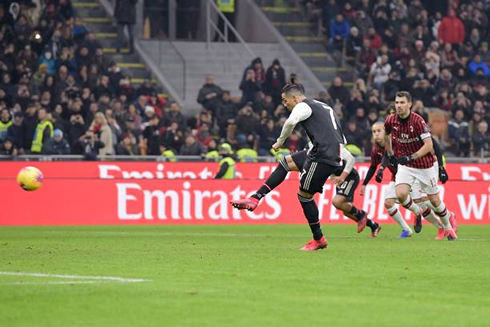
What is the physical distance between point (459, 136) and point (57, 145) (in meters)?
11.8

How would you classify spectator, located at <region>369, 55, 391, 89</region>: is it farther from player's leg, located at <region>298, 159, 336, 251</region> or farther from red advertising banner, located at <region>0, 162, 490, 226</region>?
player's leg, located at <region>298, 159, 336, 251</region>

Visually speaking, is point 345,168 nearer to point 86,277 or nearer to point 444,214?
point 444,214

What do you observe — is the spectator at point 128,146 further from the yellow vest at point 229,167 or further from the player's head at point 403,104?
the player's head at point 403,104

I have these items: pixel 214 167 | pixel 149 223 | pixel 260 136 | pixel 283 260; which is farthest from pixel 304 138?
pixel 283 260

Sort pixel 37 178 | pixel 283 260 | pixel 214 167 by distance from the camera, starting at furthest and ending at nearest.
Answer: pixel 214 167 < pixel 37 178 < pixel 283 260

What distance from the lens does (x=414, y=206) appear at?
66.5 feet

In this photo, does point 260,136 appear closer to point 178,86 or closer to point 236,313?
point 178,86

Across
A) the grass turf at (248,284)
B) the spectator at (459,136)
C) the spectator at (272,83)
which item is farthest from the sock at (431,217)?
the spectator at (459,136)

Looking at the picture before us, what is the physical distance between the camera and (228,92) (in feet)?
104

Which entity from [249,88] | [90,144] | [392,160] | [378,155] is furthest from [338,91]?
[392,160]

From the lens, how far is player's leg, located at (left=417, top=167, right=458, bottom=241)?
61.9 ft

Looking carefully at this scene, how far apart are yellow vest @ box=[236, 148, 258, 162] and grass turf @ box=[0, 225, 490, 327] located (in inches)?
425

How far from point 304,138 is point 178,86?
477cm

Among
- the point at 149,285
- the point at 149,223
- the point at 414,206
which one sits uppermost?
the point at 149,285
